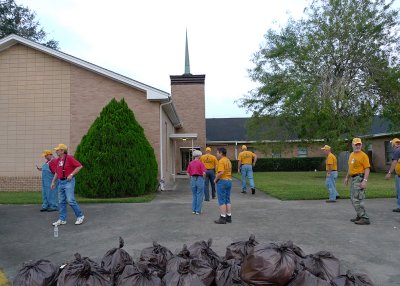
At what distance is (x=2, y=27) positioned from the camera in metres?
33.2

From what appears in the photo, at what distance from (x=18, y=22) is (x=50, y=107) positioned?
25024mm

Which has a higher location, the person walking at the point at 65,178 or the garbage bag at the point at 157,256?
the person walking at the point at 65,178

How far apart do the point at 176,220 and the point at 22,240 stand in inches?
126

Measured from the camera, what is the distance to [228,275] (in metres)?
3.74

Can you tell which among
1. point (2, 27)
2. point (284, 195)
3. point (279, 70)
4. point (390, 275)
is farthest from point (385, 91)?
point (2, 27)

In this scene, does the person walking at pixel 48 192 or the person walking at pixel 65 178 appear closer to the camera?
the person walking at pixel 65 178

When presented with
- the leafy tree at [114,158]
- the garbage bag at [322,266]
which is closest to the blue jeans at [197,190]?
the leafy tree at [114,158]

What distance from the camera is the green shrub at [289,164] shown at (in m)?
33.3

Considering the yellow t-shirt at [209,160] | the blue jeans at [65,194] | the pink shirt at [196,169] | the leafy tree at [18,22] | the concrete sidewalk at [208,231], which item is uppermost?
the leafy tree at [18,22]

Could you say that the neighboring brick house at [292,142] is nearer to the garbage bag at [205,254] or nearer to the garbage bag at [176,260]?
the garbage bag at [205,254]

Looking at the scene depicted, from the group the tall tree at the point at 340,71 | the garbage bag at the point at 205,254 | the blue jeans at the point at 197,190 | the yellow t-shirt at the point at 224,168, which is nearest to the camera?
the garbage bag at the point at 205,254

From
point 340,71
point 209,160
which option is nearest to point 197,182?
point 209,160

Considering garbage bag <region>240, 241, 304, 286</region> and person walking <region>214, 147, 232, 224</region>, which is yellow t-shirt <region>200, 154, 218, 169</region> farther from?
garbage bag <region>240, 241, 304, 286</region>

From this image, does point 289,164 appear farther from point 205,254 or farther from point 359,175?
point 205,254
